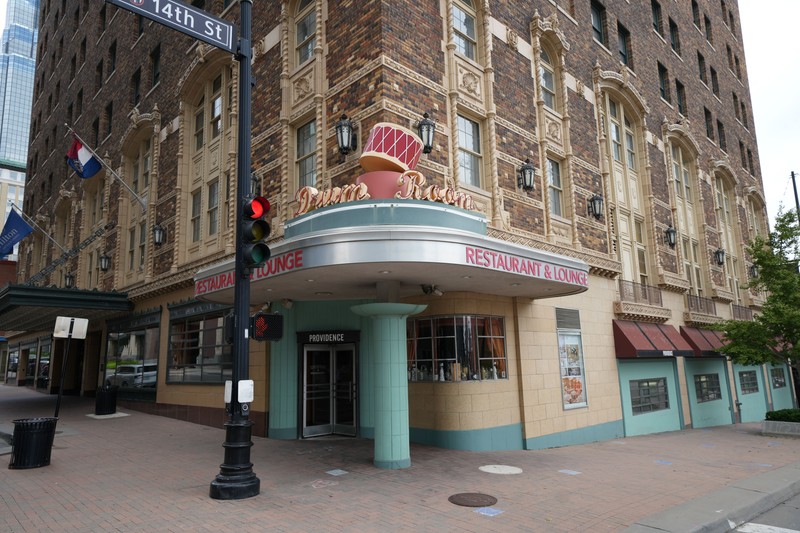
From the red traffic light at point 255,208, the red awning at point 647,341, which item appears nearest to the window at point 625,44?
the red awning at point 647,341

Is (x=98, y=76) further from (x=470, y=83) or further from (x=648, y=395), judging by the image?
(x=648, y=395)

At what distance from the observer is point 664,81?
23.9m

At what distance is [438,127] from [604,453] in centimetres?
847

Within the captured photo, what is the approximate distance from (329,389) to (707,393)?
16.5 m

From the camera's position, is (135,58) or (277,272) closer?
(277,272)

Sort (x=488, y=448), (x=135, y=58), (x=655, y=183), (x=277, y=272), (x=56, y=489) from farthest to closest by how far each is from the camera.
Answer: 1. (x=135, y=58)
2. (x=655, y=183)
3. (x=488, y=448)
4. (x=277, y=272)
5. (x=56, y=489)

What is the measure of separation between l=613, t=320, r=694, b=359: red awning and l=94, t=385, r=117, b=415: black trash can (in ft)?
55.8

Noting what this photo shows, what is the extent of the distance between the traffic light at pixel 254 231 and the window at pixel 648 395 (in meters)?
13.9

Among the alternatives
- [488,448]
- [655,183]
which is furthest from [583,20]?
[488,448]

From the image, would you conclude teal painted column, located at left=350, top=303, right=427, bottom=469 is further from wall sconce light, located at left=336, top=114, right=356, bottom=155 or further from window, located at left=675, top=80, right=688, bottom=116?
window, located at left=675, top=80, right=688, bottom=116

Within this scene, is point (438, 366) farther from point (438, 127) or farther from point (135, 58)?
point (135, 58)

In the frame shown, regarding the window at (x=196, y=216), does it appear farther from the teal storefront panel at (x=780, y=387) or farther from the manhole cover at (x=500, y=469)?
the teal storefront panel at (x=780, y=387)

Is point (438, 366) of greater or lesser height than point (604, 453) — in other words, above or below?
above

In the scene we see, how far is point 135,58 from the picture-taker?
22.8 meters
